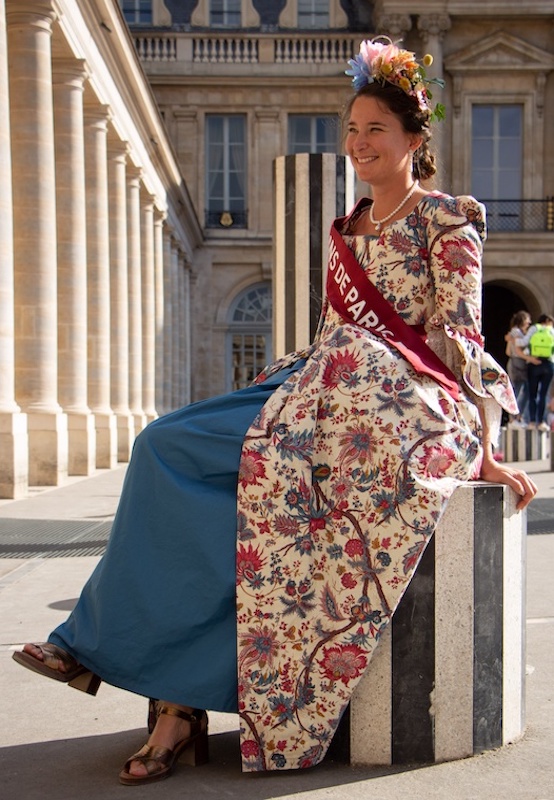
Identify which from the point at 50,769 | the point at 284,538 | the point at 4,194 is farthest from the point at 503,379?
the point at 4,194

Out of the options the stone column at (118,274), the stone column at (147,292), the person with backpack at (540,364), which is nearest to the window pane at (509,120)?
the stone column at (147,292)

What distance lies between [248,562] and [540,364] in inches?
536

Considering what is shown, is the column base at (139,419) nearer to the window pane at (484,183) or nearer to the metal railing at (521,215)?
the metal railing at (521,215)

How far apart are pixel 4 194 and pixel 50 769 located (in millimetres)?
8940

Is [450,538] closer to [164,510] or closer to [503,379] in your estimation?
[503,379]

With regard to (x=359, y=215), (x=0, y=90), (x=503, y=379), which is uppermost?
(x=0, y=90)

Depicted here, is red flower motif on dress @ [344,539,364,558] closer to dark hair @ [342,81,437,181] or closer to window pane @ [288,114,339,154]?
dark hair @ [342,81,437,181]

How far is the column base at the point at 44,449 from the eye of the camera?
13.0 metres

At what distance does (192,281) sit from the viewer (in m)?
35.9

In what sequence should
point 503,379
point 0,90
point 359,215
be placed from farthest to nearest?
point 0,90
point 359,215
point 503,379

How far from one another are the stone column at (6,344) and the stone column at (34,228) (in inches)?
62.1

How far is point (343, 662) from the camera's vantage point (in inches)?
118

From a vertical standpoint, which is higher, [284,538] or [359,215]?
[359,215]

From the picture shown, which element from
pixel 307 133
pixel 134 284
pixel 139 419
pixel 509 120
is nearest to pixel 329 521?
pixel 139 419
